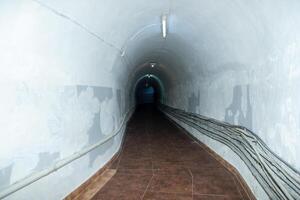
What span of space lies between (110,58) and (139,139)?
387 centimetres

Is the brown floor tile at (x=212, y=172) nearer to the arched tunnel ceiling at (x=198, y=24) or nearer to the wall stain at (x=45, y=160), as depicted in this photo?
the arched tunnel ceiling at (x=198, y=24)

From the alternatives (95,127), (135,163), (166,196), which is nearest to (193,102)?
(135,163)

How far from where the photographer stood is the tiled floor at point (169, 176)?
346cm

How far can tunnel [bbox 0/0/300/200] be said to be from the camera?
84.0 inches

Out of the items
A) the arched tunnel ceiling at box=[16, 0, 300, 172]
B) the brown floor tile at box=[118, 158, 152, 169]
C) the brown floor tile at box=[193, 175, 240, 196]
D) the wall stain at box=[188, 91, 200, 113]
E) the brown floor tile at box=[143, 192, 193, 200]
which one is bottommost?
the brown floor tile at box=[118, 158, 152, 169]

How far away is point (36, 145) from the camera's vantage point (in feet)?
8.02

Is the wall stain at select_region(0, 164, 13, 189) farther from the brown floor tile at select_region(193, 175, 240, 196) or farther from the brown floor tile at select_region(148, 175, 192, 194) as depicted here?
the brown floor tile at select_region(193, 175, 240, 196)

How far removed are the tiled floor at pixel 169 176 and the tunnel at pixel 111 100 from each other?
0.03 metres

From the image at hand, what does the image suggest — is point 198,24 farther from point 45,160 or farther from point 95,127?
point 45,160

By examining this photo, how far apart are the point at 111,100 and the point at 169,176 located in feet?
7.63

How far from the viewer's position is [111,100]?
5.43 m

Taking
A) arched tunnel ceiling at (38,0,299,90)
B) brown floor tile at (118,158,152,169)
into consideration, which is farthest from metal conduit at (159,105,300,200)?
brown floor tile at (118,158,152,169)

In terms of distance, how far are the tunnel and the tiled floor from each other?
0.03 metres

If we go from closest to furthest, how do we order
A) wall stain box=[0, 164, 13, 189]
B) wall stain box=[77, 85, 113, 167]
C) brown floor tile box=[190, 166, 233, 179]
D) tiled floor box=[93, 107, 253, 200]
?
wall stain box=[0, 164, 13, 189], tiled floor box=[93, 107, 253, 200], wall stain box=[77, 85, 113, 167], brown floor tile box=[190, 166, 233, 179]
